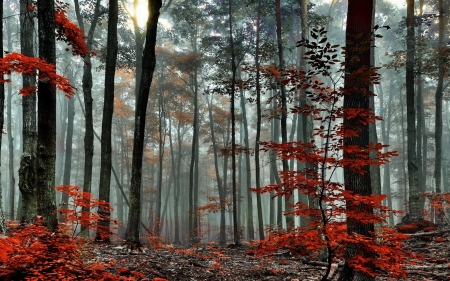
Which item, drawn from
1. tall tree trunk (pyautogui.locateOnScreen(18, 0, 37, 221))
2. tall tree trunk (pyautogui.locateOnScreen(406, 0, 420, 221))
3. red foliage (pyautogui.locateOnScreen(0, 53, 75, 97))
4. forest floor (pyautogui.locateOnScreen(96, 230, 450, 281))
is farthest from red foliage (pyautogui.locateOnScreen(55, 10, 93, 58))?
tall tree trunk (pyautogui.locateOnScreen(406, 0, 420, 221))

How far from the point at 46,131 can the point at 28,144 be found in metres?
3.65

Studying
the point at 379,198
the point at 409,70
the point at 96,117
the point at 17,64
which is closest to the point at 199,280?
the point at 379,198

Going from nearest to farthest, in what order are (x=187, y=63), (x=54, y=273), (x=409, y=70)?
(x=54, y=273)
(x=409, y=70)
(x=187, y=63)

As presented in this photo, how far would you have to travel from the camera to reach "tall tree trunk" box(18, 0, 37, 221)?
24.5ft

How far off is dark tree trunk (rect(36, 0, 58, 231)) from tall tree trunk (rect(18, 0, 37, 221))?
2.56m

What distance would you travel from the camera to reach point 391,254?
153 inches

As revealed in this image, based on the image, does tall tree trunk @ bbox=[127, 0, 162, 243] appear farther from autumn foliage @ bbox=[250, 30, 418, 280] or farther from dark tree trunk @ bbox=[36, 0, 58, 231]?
autumn foliage @ bbox=[250, 30, 418, 280]

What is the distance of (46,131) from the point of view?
528 cm

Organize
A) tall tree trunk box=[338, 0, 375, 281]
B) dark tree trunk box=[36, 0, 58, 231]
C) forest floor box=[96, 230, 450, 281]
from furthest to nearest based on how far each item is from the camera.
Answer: forest floor box=[96, 230, 450, 281] → dark tree trunk box=[36, 0, 58, 231] → tall tree trunk box=[338, 0, 375, 281]

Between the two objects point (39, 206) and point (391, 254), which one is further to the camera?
point (39, 206)

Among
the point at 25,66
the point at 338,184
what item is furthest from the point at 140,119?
the point at 338,184

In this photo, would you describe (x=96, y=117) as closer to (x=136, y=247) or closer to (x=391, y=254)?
(x=136, y=247)

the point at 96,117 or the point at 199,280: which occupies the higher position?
the point at 96,117

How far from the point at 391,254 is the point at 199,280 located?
3.54 meters
